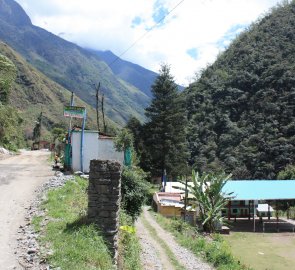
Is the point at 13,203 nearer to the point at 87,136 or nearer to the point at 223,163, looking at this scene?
the point at 87,136

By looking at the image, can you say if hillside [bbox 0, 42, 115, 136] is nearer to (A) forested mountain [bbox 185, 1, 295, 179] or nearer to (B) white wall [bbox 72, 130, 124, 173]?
(A) forested mountain [bbox 185, 1, 295, 179]

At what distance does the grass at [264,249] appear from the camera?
17797mm

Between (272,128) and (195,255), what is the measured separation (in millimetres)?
48568

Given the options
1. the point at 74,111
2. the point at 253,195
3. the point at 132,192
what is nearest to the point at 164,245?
the point at 132,192

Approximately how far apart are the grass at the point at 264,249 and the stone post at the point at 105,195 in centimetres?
1022

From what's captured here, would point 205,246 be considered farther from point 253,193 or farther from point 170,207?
point 170,207

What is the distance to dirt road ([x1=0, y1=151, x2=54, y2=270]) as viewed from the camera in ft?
26.6

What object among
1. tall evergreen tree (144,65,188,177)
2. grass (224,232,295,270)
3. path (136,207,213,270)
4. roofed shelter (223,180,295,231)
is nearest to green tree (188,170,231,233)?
grass (224,232,295,270)

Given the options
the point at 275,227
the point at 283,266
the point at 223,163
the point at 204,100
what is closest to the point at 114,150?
the point at 283,266

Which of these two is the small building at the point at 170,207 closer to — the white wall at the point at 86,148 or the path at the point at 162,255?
the path at the point at 162,255

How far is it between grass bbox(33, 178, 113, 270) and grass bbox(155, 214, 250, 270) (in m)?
6.76

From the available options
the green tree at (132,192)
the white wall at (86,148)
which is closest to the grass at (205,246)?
the green tree at (132,192)

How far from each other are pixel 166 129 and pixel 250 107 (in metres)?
31.7

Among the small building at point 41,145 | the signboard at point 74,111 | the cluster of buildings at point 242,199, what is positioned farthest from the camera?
the small building at point 41,145
